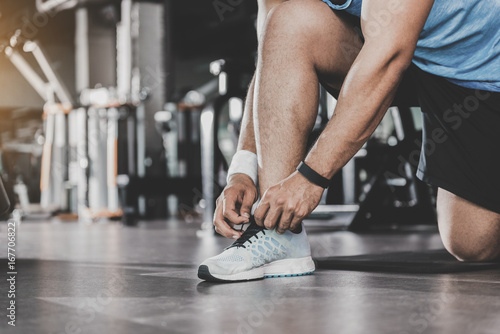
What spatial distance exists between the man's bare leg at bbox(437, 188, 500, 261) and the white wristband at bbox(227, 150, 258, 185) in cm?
54

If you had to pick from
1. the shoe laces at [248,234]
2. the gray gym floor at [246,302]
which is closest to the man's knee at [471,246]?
the gray gym floor at [246,302]

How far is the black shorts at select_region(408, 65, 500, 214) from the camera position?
51.8 inches

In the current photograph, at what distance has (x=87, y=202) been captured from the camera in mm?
4875

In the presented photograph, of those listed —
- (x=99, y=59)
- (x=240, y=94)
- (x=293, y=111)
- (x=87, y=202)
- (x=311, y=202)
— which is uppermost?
(x=99, y=59)

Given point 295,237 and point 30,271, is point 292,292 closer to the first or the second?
point 295,237

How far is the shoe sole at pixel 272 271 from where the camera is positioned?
1.02 m

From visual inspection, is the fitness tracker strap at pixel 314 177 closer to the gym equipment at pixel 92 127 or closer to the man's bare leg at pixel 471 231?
the man's bare leg at pixel 471 231

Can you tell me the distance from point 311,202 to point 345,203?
7.62 feet

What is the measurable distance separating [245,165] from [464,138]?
1.76 ft

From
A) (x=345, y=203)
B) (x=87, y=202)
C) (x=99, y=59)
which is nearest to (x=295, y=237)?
(x=345, y=203)

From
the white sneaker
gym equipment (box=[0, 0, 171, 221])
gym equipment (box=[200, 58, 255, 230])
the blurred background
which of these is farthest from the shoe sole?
gym equipment (box=[0, 0, 171, 221])

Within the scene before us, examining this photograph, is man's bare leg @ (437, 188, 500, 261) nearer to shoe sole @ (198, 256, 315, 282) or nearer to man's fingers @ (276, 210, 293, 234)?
shoe sole @ (198, 256, 315, 282)

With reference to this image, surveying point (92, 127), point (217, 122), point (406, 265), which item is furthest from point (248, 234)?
point (92, 127)

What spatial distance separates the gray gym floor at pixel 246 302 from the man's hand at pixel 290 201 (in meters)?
0.11
